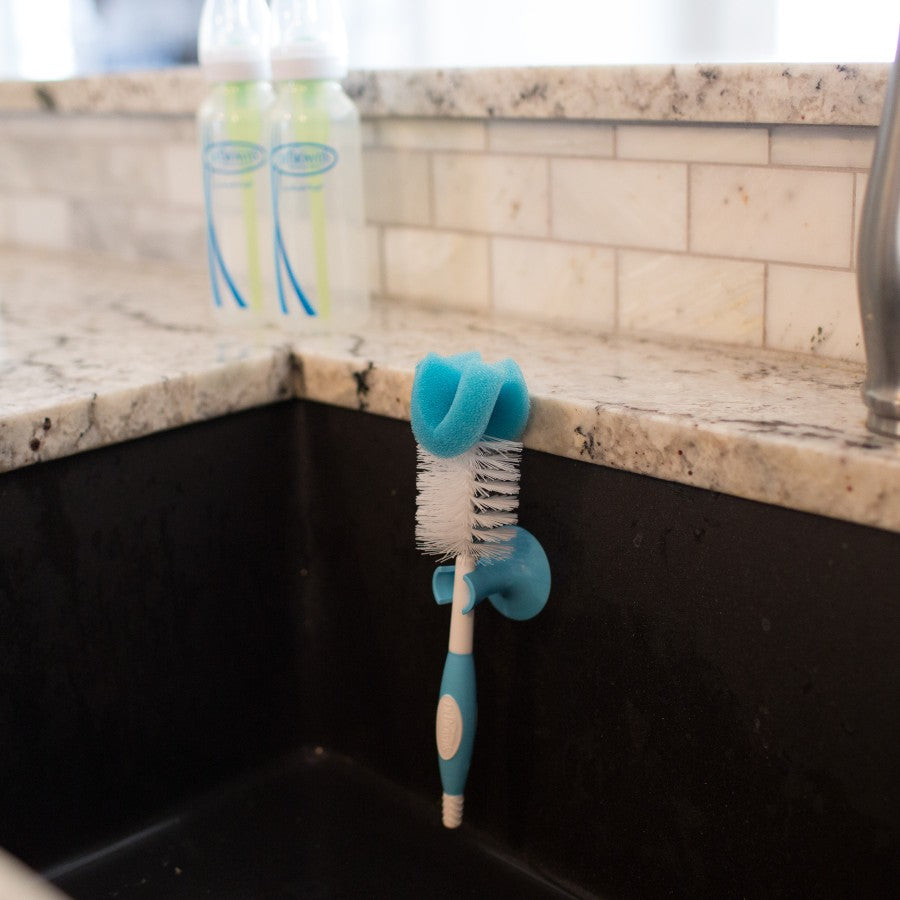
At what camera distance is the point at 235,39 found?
2.83 feet

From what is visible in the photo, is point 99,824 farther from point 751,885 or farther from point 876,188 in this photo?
point 876,188

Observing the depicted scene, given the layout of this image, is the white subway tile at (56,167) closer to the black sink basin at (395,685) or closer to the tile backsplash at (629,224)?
the tile backsplash at (629,224)

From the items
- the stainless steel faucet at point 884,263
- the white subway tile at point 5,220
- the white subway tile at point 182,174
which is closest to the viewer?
the stainless steel faucet at point 884,263

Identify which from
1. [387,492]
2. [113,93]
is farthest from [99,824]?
[113,93]

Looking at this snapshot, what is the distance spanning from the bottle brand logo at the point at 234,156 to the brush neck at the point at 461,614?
15.8 inches

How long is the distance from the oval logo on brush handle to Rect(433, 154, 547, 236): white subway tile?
0.39 metres

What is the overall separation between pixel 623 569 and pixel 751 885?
0.18 m

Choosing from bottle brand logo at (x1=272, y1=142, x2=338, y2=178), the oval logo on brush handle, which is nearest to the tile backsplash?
bottle brand logo at (x1=272, y1=142, x2=338, y2=178)

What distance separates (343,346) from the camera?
2.72 feet

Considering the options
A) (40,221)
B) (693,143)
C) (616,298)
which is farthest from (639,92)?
(40,221)

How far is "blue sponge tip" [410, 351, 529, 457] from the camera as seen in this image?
0.61 m

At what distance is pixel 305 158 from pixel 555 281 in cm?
21

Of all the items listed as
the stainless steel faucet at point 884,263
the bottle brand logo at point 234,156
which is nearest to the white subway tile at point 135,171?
the bottle brand logo at point 234,156

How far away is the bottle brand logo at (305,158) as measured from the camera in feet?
2.85
